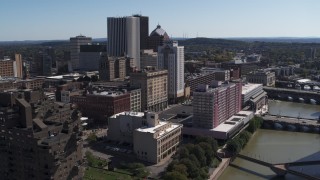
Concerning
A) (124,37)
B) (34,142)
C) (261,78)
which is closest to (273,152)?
(34,142)

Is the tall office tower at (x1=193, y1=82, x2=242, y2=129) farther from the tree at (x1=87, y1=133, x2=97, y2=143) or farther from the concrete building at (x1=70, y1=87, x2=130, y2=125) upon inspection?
the tree at (x1=87, y1=133, x2=97, y2=143)

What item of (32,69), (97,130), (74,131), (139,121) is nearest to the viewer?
(74,131)

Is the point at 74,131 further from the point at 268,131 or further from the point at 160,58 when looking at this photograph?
the point at 160,58

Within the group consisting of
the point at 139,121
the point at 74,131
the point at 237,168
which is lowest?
the point at 237,168

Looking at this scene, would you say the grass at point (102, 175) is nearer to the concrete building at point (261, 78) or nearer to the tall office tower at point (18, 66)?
the concrete building at point (261, 78)

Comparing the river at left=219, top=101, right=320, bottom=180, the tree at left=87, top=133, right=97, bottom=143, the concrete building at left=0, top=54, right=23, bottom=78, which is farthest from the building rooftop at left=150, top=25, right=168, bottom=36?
the tree at left=87, top=133, right=97, bottom=143

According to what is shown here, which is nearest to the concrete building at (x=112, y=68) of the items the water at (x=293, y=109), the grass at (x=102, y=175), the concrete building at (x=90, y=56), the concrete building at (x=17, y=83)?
the concrete building at (x=17, y=83)

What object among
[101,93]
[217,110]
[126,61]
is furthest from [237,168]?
[126,61]
